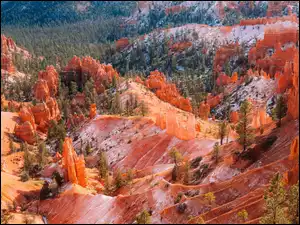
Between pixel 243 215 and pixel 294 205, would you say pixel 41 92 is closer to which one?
pixel 243 215

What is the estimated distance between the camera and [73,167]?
1614 inches

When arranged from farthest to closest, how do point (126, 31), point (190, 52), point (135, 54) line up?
point (126, 31) < point (135, 54) < point (190, 52)

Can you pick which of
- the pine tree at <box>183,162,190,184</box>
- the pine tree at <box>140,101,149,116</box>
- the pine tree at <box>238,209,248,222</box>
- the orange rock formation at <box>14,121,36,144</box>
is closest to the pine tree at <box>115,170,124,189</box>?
the pine tree at <box>183,162,190,184</box>

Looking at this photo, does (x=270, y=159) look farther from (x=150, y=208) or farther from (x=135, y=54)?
(x=135, y=54)

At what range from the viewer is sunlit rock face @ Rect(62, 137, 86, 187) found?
40.8 m

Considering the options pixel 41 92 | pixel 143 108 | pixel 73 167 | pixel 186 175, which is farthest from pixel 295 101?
pixel 41 92

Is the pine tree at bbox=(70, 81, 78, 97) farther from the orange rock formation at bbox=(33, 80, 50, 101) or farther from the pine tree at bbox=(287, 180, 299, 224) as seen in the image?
the pine tree at bbox=(287, 180, 299, 224)

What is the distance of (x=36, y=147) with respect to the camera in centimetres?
6556

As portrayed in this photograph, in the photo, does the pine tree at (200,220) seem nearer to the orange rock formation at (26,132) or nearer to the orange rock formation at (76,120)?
the orange rock formation at (26,132)

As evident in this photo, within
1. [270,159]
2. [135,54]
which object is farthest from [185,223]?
[135,54]

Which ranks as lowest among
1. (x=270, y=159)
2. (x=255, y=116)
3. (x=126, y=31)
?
(x=126, y=31)

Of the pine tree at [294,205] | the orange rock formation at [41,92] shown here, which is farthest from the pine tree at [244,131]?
the orange rock formation at [41,92]

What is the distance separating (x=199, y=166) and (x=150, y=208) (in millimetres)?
8426

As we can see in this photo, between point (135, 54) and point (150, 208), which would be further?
point (135, 54)
